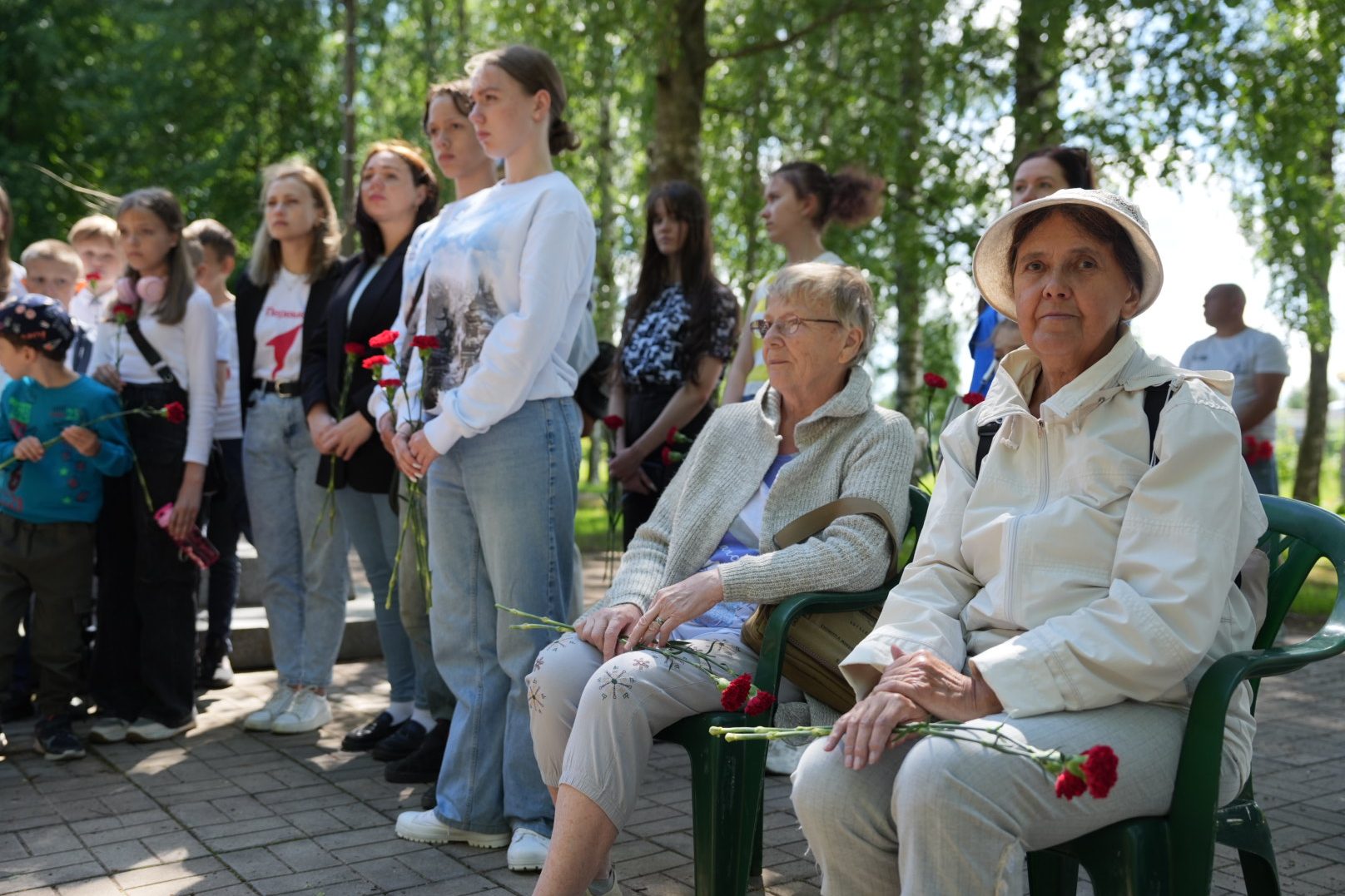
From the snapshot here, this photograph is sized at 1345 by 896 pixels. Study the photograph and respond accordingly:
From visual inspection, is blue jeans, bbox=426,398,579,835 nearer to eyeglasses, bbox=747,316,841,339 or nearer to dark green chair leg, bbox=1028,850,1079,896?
eyeglasses, bbox=747,316,841,339

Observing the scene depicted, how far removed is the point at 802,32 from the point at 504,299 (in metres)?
6.42

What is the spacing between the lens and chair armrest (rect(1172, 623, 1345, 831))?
2.20 meters

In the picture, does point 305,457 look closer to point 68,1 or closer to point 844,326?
point 844,326

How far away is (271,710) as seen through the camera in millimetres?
5230

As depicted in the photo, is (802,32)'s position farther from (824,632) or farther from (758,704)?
(758,704)

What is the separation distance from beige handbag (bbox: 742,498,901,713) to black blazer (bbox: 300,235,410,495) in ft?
6.52

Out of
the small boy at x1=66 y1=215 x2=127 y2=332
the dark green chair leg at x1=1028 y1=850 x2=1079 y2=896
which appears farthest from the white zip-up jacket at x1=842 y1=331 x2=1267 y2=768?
the small boy at x1=66 y1=215 x2=127 y2=332

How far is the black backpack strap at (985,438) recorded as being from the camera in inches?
105

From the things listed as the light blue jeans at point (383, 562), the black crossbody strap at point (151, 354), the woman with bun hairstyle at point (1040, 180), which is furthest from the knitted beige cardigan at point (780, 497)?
the black crossbody strap at point (151, 354)

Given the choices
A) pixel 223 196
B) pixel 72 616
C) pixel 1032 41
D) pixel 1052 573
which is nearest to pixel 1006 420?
pixel 1052 573

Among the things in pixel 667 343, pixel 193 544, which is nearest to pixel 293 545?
pixel 193 544

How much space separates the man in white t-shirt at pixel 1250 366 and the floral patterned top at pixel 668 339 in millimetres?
3757

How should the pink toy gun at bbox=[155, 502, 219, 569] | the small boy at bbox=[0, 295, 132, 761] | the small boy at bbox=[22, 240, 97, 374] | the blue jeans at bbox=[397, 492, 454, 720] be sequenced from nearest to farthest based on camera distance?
1. the blue jeans at bbox=[397, 492, 454, 720]
2. the small boy at bbox=[0, 295, 132, 761]
3. the pink toy gun at bbox=[155, 502, 219, 569]
4. the small boy at bbox=[22, 240, 97, 374]

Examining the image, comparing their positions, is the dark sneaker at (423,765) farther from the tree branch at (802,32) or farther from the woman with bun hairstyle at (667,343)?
the tree branch at (802,32)
